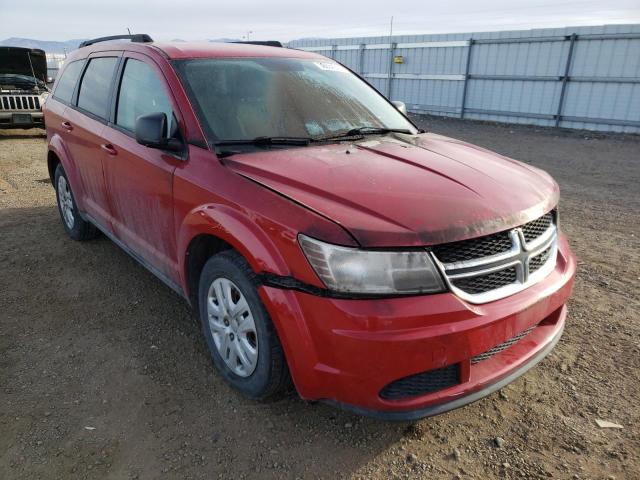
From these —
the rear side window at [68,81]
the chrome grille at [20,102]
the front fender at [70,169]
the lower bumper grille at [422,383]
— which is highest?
the rear side window at [68,81]

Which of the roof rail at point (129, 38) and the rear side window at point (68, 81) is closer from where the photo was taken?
the roof rail at point (129, 38)

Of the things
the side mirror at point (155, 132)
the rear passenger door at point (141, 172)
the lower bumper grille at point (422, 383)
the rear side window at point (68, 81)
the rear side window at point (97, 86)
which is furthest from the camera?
the rear side window at point (68, 81)

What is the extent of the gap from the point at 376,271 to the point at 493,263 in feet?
1.78

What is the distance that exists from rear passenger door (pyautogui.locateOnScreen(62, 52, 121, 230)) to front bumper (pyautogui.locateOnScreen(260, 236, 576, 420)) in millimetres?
2311

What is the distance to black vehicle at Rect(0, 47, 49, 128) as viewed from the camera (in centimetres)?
1094

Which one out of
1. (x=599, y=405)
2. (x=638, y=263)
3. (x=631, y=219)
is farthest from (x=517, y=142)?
(x=599, y=405)

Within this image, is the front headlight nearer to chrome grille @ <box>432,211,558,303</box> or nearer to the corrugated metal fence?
chrome grille @ <box>432,211,558,303</box>

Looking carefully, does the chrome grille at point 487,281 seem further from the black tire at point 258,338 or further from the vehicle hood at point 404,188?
the black tire at point 258,338

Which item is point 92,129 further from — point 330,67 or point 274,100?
point 330,67

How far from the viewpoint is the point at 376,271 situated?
6.29 ft

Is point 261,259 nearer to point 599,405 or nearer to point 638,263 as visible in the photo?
point 599,405

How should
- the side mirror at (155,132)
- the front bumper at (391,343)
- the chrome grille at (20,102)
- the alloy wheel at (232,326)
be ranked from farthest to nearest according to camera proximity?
1. the chrome grille at (20,102)
2. the side mirror at (155,132)
3. the alloy wheel at (232,326)
4. the front bumper at (391,343)

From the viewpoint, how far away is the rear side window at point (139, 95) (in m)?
2.98

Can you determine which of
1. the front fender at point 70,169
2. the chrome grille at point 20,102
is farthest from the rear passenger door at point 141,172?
the chrome grille at point 20,102
